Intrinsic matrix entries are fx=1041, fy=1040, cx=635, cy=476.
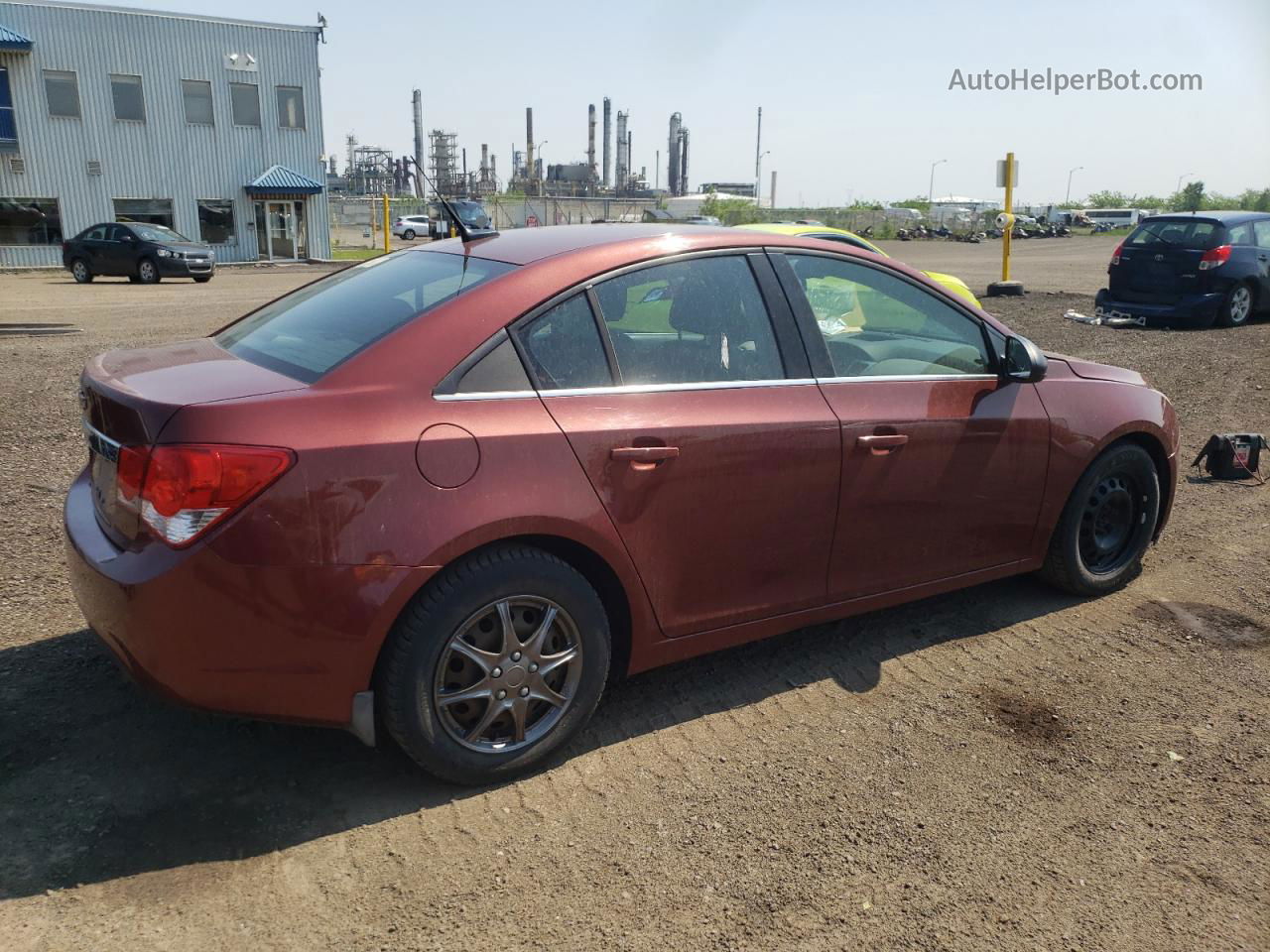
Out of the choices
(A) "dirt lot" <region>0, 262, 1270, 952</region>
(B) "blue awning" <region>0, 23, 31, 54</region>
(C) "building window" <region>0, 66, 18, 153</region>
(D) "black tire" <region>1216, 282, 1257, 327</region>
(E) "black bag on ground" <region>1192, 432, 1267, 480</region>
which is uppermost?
(B) "blue awning" <region>0, 23, 31, 54</region>

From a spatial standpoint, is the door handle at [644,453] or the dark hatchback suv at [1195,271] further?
the dark hatchback suv at [1195,271]

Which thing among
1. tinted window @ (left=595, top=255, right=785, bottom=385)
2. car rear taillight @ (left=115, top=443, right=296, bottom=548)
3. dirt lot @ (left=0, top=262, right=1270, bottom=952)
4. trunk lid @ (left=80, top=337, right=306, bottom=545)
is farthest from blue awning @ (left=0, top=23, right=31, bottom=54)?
car rear taillight @ (left=115, top=443, right=296, bottom=548)

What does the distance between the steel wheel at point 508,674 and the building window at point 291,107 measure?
39493 mm

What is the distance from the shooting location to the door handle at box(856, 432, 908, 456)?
368 cm

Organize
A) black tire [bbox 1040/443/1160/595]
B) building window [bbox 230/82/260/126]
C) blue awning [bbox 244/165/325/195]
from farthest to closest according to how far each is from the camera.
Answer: blue awning [bbox 244/165/325/195]
building window [bbox 230/82/260/126]
black tire [bbox 1040/443/1160/595]

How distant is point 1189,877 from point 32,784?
3251 mm

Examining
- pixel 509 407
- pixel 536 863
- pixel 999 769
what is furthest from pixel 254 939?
pixel 999 769

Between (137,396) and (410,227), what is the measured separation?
5650 cm

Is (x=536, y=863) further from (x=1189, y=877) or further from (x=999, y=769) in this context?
(x=1189, y=877)

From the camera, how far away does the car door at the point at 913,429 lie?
373cm

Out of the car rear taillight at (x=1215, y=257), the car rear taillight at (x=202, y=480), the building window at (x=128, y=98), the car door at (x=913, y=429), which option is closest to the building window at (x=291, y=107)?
the building window at (x=128, y=98)

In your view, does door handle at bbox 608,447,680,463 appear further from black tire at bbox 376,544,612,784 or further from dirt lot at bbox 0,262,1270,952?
dirt lot at bbox 0,262,1270,952

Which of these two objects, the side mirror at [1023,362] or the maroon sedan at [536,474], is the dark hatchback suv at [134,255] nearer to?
the maroon sedan at [536,474]

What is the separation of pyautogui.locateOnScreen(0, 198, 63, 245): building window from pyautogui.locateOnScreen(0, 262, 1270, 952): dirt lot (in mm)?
35572
